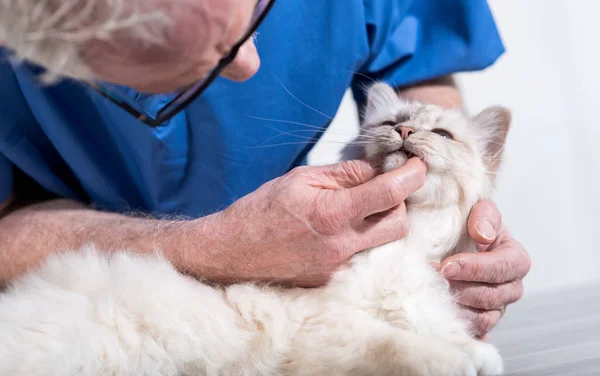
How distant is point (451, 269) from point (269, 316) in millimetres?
389

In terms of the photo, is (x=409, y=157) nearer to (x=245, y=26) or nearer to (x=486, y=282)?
(x=486, y=282)

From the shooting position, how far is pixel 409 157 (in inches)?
47.7

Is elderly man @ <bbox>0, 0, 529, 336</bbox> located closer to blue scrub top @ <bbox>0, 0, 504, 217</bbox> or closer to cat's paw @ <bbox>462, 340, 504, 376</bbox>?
blue scrub top @ <bbox>0, 0, 504, 217</bbox>

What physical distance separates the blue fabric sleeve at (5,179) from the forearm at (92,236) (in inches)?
2.3

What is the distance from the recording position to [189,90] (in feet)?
2.64

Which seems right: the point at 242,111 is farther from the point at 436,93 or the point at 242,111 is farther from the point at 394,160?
the point at 436,93

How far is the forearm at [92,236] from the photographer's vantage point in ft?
3.95

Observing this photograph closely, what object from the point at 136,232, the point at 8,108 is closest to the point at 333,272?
the point at 136,232

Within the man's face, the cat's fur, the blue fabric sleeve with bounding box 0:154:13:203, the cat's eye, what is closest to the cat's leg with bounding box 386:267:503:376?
the cat's fur

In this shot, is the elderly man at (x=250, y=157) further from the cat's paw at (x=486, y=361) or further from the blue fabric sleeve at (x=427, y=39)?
the cat's paw at (x=486, y=361)

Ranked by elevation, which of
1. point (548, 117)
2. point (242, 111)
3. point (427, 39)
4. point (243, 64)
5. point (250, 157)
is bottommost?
point (548, 117)

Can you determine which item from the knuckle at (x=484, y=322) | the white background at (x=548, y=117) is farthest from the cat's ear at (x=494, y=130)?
the white background at (x=548, y=117)

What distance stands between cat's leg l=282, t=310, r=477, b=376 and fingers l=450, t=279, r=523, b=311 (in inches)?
9.4

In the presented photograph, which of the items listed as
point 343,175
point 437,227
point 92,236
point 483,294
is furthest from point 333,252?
point 92,236
